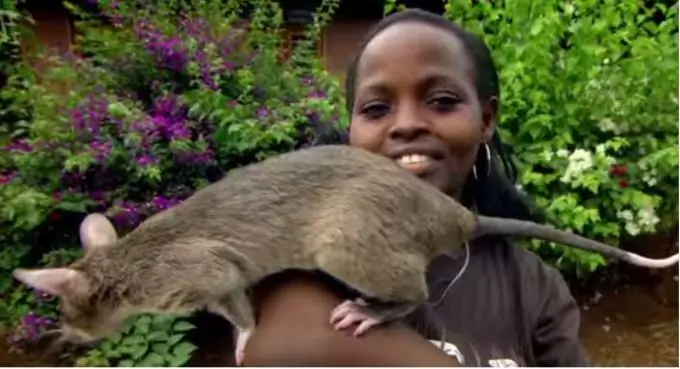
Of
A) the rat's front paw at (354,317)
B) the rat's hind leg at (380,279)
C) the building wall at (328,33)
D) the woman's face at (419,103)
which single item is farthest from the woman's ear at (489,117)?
the building wall at (328,33)

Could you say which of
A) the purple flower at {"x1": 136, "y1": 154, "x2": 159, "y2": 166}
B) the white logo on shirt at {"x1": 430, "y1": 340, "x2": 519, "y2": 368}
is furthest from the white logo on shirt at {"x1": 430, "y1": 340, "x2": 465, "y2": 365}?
the purple flower at {"x1": 136, "y1": 154, "x2": 159, "y2": 166}

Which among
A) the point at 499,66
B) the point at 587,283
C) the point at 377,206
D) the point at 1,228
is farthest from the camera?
the point at 587,283

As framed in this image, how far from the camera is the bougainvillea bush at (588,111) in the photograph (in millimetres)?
5152

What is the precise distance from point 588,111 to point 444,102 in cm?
363

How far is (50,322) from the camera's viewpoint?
4801 mm

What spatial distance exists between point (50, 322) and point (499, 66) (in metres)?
2.72

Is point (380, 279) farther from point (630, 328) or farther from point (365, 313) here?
point (630, 328)

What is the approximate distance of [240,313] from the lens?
1.79m

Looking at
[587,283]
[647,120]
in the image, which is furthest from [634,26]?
[587,283]

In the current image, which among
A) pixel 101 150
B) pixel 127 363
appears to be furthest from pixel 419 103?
pixel 101 150

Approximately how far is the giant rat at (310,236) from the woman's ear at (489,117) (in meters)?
0.25

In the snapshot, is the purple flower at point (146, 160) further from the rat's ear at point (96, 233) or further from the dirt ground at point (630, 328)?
the rat's ear at point (96, 233)

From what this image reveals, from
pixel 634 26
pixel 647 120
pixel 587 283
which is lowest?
pixel 587 283

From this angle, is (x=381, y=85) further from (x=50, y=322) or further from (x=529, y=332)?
(x=50, y=322)
